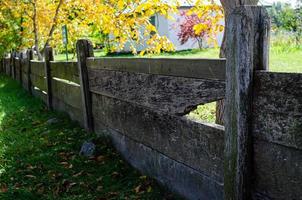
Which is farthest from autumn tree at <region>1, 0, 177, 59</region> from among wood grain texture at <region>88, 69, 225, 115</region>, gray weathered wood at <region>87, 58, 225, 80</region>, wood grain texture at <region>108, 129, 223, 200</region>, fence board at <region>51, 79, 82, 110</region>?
wood grain texture at <region>108, 129, 223, 200</region>

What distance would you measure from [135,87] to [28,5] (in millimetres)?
12540

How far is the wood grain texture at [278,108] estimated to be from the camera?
8.46 feet

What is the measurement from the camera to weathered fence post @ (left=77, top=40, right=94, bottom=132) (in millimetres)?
6614

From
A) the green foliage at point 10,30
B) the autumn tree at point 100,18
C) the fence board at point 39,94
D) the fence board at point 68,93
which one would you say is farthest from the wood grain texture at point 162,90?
the green foliage at point 10,30

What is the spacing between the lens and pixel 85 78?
21.9ft

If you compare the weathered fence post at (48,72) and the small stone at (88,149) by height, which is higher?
the weathered fence post at (48,72)

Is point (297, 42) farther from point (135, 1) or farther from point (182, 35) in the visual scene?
point (182, 35)

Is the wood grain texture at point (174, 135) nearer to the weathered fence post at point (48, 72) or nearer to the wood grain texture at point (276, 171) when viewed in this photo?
the wood grain texture at point (276, 171)

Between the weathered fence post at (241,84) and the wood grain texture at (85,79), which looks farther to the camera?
the wood grain texture at (85,79)

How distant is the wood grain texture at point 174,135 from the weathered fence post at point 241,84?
30cm

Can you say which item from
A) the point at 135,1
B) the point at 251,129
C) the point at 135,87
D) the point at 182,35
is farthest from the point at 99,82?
the point at 182,35

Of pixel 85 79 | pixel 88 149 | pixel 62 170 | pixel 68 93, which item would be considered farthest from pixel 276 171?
pixel 68 93

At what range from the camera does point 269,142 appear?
282cm

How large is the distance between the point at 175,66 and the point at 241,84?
3.47ft
